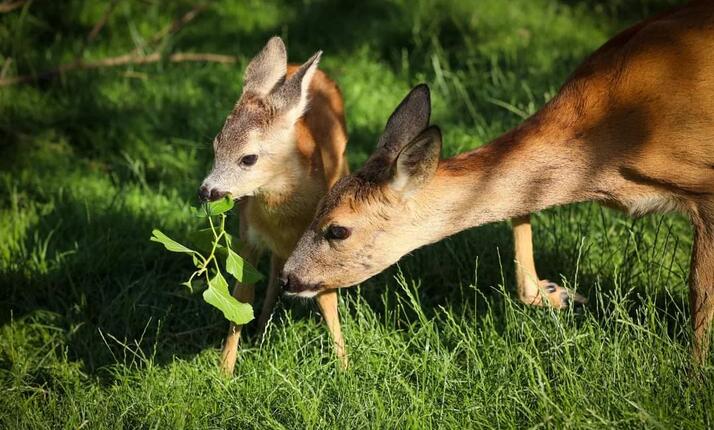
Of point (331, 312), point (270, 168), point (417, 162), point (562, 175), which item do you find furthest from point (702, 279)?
point (270, 168)

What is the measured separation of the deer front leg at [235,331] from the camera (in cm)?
464

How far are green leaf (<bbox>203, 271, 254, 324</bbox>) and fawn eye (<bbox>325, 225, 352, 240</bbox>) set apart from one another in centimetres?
45

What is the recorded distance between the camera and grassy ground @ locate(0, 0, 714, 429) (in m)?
3.90

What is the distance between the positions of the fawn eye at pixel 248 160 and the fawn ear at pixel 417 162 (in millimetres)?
752

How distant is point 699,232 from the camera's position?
4.13m

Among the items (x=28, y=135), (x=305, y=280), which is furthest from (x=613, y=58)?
(x=28, y=135)

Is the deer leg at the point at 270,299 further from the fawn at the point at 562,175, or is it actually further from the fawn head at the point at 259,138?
the fawn at the point at 562,175

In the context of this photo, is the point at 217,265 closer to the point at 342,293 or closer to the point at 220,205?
the point at 220,205

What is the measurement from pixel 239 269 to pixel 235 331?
21.9 inches

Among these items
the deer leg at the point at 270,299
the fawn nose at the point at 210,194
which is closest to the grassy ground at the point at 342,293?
the deer leg at the point at 270,299

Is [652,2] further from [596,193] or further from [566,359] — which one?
[566,359]

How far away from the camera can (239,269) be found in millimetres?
4242

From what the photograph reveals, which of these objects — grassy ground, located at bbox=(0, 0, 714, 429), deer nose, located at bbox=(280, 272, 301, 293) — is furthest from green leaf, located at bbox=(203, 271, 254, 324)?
grassy ground, located at bbox=(0, 0, 714, 429)

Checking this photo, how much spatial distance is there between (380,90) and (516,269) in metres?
2.51
